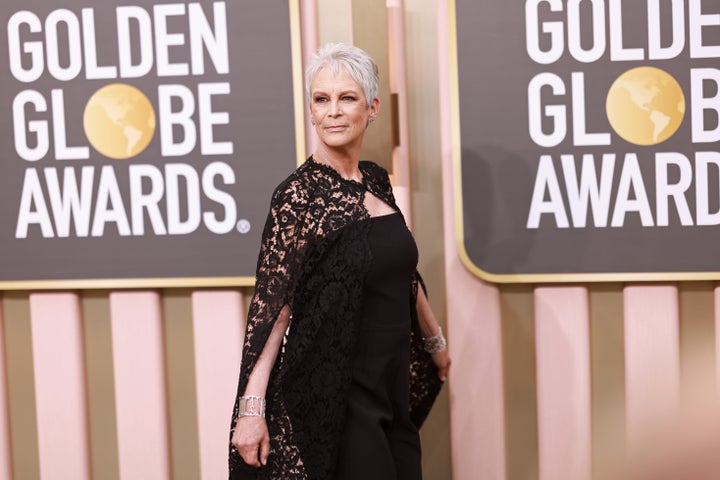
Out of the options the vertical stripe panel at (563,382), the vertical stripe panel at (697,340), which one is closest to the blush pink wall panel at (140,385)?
the vertical stripe panel at (563,382)

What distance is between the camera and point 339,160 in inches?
75.1

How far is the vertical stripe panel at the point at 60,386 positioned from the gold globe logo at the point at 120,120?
1.48 feet

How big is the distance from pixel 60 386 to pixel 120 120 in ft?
2.58

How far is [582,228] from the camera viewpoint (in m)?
2.28

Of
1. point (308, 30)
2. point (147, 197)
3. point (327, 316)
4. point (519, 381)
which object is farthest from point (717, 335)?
point (147, 197)

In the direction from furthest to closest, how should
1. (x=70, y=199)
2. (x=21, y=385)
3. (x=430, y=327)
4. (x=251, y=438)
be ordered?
(x=21, y=385)
(x=70, y=199)
(x=430, y=327)
(x=251, y=438)

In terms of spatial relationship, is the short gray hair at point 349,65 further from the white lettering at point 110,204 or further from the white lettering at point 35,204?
the white lettering at point 35,204

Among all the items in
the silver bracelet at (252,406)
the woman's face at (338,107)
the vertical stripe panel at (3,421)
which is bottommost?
the vertical stripe panel at (3,421)

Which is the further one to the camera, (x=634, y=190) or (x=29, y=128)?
(x=29, y=128)

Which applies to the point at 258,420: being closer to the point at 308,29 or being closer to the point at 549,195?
the point at 549,195

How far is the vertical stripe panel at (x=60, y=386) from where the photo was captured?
8.38 ft

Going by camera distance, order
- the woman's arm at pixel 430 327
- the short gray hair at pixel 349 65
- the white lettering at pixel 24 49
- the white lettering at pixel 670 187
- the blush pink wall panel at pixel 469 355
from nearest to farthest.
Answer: the short gray hair at pixel 349 65
the woman's arm at pixel 430 327
the white lettering at pixel 670 187
the blush pink wall panel at pixel 469 355
the white lettering at pixel 24 49

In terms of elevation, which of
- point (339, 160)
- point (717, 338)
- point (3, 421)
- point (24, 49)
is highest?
point (24, 49)

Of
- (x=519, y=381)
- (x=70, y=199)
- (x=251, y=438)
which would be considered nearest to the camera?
(x=251, y=438)
